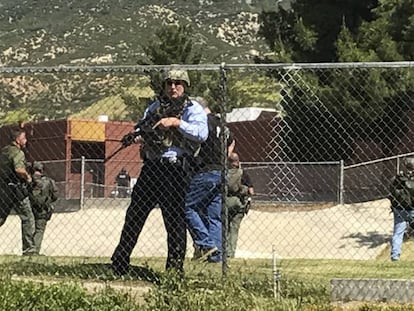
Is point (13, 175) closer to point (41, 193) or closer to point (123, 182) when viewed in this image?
point (41, 193)

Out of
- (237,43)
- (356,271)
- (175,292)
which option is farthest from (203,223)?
(237,43)

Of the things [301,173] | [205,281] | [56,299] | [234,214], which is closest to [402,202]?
[234,214]

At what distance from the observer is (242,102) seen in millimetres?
46625

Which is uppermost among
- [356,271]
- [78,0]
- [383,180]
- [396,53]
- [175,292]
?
[175,292]

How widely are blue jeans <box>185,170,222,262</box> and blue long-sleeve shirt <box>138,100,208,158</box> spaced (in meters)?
0.91

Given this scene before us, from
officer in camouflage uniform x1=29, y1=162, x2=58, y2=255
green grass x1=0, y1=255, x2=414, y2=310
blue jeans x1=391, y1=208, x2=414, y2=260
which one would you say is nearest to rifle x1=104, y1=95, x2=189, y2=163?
green grass x1=0, y1=255, x2=414, y2=310

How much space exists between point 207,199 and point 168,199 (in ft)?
5.95

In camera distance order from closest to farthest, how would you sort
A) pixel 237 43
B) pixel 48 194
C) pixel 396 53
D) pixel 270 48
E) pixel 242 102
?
pixel 48 194 → pixel 396 53 → pixel 270 48 → pixel 242 102 → pixel 237 43

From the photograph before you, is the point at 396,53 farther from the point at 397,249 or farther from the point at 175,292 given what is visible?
the point at 175,292

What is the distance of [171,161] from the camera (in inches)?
336

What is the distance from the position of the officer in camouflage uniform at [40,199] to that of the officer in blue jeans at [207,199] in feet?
12.4

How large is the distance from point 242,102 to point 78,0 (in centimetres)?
9394

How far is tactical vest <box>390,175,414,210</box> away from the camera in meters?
13.5

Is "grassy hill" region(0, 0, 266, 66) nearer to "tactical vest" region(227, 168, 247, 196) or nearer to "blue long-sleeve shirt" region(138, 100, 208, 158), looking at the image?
"tactical vest" region(227, 168, 247, 196)
